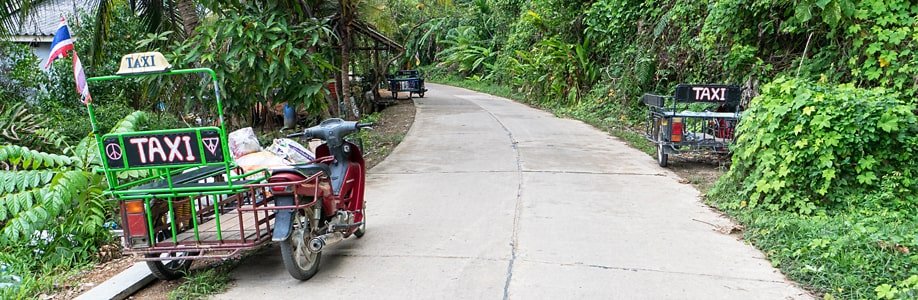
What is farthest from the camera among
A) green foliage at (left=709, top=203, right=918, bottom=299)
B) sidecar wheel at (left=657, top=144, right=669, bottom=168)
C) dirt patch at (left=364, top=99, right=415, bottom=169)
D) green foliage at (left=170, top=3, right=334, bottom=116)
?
dirt patch at (left=364, top=99, right=415, bottom=169)

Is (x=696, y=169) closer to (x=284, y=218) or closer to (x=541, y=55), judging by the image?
(x=284, y=218)

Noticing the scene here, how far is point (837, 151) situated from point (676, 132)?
9.13 ft

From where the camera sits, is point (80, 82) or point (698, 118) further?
point (698, 118)

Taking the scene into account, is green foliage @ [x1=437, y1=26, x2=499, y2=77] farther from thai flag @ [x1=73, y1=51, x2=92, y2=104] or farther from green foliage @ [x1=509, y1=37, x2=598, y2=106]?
thai flag @ [x1=73, y1=51, x2=92, y2=104]

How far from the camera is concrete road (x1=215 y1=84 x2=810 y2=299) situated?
4246 millimetres

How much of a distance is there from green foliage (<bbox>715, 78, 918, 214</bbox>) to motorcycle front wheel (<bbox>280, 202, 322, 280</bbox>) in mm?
4186

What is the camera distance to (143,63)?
3865 mm

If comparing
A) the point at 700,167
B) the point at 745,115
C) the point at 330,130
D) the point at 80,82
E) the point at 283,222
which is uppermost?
the point at 80,82

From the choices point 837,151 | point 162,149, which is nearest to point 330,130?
point 162,149

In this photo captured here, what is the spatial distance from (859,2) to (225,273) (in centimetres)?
769

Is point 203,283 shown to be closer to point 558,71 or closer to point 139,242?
point 139,242

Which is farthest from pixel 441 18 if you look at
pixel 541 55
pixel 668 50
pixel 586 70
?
pixel 668 50

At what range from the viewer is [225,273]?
15.0 ft

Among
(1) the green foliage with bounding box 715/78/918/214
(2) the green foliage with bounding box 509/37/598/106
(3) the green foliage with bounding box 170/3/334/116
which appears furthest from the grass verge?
(2) the green foliage with bounding box 509/37/598/106
